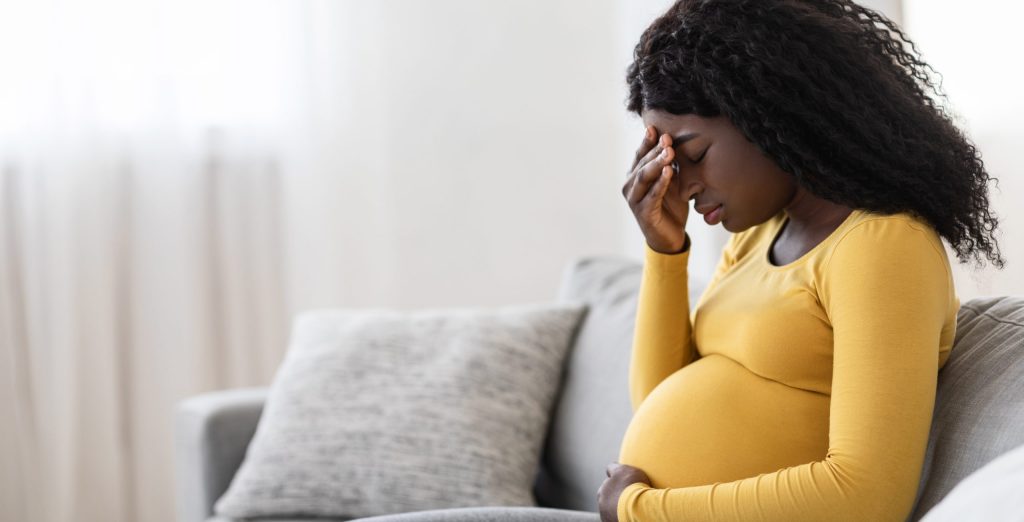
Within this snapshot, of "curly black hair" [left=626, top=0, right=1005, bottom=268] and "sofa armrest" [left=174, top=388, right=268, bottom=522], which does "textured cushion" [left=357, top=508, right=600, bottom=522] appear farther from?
→ "sofa armrest" [left=174, top=388, right=268, bottom=522]

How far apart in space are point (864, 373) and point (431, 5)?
2.04m

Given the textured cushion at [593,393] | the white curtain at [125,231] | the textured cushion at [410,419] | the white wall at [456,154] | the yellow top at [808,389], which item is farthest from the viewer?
the white wall at [456,154]

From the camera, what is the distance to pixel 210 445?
192 centimetres

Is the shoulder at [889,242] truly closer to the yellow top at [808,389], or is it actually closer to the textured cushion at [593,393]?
the yellow top at [808,389]

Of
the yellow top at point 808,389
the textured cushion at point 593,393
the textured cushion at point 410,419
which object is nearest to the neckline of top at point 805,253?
the yellow top at point 808,389

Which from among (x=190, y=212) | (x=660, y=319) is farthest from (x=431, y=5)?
(x=660, y=319)

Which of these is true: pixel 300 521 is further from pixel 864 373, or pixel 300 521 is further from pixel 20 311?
pixel 20 311

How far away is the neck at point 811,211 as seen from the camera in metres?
1.07

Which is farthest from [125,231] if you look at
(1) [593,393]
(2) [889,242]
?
(2) [889,242]

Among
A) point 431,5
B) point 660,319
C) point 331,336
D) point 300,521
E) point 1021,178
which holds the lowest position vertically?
point 300,521

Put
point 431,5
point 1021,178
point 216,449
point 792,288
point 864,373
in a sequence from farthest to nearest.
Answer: point 431,5 < point 216,449 < point 1021,178 < point 792,288 < point 864,373

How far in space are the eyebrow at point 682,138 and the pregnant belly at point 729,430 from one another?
231mm

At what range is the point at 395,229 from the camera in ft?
9.09

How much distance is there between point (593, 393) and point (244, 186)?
4.28 ft
